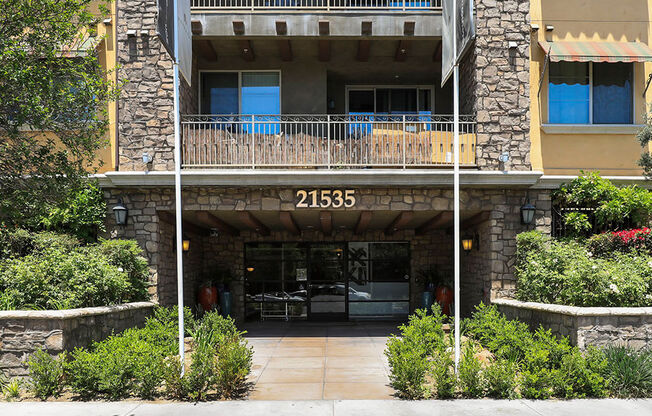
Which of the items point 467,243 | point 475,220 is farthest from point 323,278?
point 475,220

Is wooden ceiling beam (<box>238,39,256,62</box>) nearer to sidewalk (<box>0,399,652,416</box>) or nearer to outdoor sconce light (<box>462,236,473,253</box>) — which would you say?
outdoor sconce light (<box>462,236,473,253</box>)

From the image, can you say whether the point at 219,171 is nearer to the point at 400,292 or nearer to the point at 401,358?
the point at 401,358

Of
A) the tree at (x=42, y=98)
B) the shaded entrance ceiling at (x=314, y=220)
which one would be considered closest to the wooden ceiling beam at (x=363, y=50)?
the shaded entrance ceiling at (x=314, y=220)

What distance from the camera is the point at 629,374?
7727 millimetres

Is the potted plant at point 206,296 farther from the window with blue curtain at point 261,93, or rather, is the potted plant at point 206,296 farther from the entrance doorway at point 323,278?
the window with blue curtain at point 261,93

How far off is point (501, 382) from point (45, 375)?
6078 mm

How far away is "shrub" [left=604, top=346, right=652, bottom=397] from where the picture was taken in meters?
7.69

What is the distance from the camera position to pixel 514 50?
11.9 m

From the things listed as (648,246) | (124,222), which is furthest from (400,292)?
(124,222)

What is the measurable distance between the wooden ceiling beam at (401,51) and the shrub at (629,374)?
805 centimetres

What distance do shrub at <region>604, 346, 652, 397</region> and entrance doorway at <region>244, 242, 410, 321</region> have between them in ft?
28.6

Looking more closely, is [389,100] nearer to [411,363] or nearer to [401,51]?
[401,51]

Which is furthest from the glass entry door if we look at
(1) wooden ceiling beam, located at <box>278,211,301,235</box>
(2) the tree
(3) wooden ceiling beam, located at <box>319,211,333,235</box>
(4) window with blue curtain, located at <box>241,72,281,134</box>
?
(2) the tree

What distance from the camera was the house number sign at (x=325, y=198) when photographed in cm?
1161
